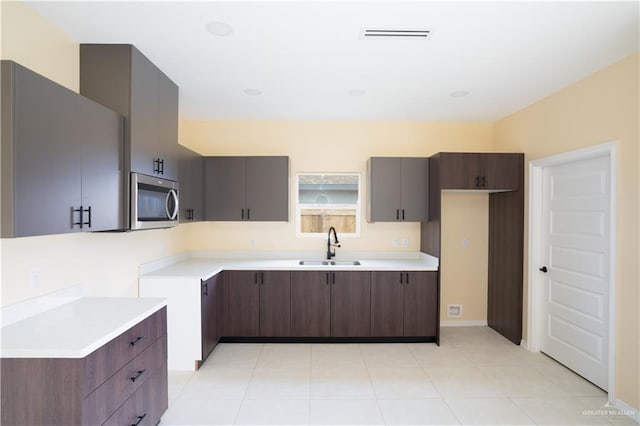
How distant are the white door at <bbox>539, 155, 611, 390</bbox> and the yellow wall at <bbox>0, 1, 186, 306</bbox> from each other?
3.99 meters

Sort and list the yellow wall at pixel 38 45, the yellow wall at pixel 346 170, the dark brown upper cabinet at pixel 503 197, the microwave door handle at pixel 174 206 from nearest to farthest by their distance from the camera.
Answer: the yellow wall at pixel 38 45 → the microwave door handle at pixel 174 206 → the dark brown upper cabinet at pixel 503 197 → the yellow wall at pixel 346 170

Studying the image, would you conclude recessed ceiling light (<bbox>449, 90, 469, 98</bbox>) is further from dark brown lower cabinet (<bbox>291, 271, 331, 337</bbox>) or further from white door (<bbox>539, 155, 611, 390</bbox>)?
dark brown lower cabinet (<bbox>291, 271, 331, 337</bbox>)

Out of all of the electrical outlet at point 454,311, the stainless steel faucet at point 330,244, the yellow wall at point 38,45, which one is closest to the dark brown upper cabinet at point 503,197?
the electrical outlet at point 454,311

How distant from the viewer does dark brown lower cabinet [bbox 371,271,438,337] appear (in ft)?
12.3

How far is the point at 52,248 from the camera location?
2.11 metres

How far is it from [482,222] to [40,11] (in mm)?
4628

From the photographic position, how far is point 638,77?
242 centimetres

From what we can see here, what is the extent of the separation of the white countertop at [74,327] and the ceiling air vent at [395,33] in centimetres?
225

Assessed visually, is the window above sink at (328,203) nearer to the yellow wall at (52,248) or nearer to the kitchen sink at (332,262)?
the kitchen sink at (332,262)

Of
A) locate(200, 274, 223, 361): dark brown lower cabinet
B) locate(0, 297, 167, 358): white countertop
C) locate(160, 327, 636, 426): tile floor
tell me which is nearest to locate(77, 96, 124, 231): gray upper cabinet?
locate(0, 297, 167, 358): white countertop

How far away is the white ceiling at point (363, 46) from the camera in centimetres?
197

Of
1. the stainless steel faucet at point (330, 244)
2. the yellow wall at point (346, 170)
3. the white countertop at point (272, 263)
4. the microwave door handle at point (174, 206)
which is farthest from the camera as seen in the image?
the yellow wall at point (346, 170)

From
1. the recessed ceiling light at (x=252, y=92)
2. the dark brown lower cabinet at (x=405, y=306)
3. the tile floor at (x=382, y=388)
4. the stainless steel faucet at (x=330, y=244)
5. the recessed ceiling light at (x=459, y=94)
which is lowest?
the tile floor at (x=382, y=388)

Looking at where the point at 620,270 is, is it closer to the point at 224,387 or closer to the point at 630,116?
the point at 630,116
